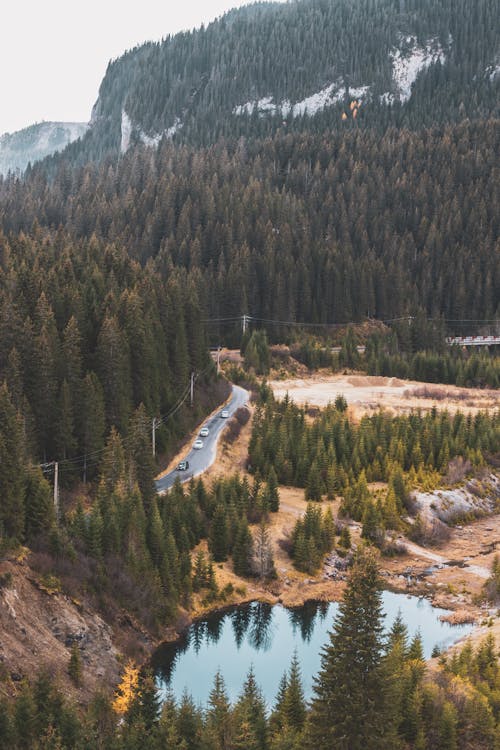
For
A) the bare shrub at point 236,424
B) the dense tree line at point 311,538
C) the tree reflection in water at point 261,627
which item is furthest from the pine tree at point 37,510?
the bare shrub at point 236,424

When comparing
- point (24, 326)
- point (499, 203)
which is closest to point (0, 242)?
point (24, 326)

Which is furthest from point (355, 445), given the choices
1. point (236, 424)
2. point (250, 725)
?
point (250, 725)

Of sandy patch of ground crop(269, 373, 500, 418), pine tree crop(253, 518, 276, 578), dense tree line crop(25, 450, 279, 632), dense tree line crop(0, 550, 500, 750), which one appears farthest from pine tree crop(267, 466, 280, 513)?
dense tree line crop(0, 550, 500, 750)

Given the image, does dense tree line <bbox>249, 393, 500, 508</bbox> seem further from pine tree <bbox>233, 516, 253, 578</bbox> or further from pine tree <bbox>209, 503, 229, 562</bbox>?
pine tree <bbox>233, 516, 253, 578</bbox>

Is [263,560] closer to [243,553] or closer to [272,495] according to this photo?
[243,553]

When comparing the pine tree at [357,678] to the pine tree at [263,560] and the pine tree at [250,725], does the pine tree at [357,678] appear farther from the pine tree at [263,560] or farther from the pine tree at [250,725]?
the pine tree at [263,560]
